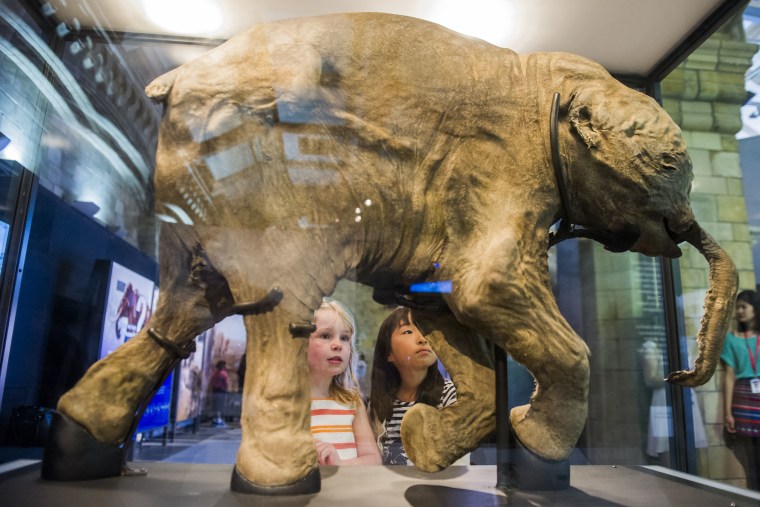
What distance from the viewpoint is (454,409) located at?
1501 millimetres

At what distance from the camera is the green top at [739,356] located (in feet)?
6.67

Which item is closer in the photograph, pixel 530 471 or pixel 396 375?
pixel 530 471

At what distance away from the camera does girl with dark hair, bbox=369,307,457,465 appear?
1.72 metres

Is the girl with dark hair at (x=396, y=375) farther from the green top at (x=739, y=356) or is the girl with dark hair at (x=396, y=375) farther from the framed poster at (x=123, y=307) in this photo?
the green top at (x=739, y=356)

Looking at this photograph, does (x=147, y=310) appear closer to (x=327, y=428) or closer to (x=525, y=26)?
(x=327, y=428)

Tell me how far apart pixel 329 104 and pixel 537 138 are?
0.52 m

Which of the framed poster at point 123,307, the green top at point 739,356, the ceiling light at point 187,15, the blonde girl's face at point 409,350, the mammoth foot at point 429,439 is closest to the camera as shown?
the mammoth foot at point 429,439

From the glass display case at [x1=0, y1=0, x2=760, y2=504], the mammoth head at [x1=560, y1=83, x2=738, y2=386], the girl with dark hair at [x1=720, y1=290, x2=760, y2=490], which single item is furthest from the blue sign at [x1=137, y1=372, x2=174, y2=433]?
the girl with dark hair at [x1=720, y1=290, x2=760, y2=490]

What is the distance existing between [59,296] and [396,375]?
941 millimetres

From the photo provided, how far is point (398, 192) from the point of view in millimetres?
1412

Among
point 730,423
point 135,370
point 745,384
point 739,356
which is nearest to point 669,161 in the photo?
point 739,356

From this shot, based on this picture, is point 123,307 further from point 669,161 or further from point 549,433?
point 669,161

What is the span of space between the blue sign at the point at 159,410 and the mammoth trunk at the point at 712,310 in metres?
1.31

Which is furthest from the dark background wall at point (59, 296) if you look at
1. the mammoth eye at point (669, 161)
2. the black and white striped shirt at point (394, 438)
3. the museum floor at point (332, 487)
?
the mammoth eye at point (669, 161)
